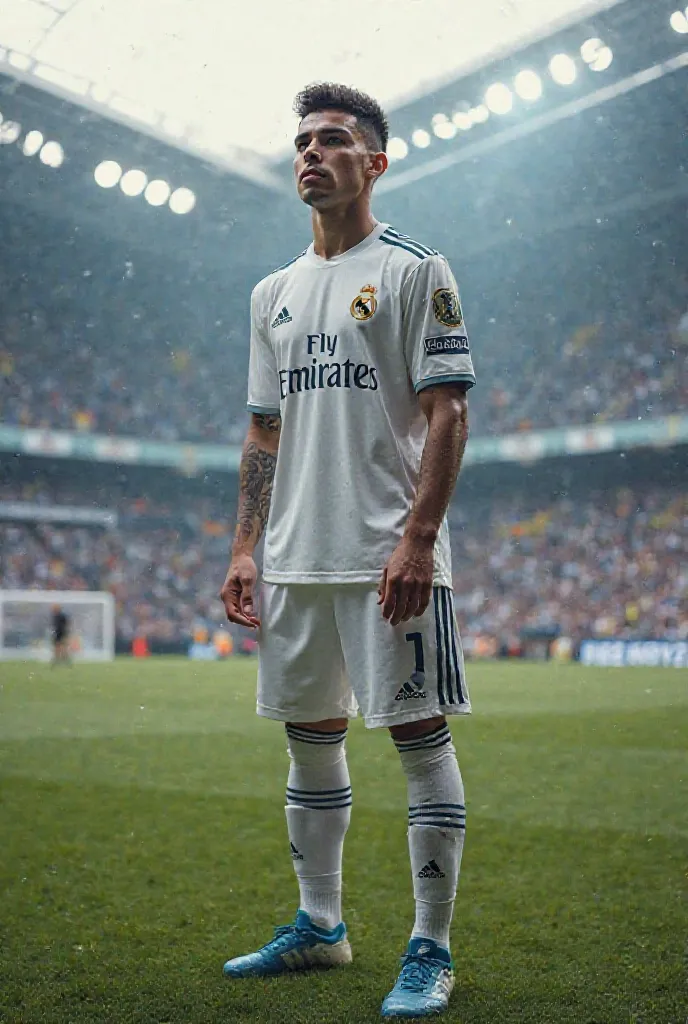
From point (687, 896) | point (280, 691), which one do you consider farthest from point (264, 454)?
point (687, 896)

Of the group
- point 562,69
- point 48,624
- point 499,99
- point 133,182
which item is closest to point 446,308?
point 562,69

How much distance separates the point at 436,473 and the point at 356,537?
0.20 metres

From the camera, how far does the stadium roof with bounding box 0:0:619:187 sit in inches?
190

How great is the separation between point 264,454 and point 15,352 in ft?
25.8

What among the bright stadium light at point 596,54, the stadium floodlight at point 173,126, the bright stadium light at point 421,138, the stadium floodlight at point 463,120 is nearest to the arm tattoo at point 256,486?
the bright stadium light at point 596,54

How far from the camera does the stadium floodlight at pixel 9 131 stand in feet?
15.9

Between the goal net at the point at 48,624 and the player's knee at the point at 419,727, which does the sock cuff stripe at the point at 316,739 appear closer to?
the player's knee at the point at 419,727

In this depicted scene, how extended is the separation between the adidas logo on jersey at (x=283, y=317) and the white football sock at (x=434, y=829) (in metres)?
0.83

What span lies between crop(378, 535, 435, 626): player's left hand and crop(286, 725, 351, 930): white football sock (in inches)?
15.2

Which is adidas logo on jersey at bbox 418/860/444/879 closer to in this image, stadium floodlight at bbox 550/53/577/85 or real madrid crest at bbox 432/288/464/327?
real madrid crest at bbox 432/288/464/327

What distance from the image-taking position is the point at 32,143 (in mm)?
4566

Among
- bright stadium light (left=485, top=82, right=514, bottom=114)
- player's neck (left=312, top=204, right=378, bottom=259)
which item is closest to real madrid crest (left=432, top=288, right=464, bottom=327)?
player's neck (left=312, top=204, right=378, bottom=259)

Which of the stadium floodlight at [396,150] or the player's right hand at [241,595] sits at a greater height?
the stadium floodlight at [396,150]

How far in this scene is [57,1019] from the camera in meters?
1.69
